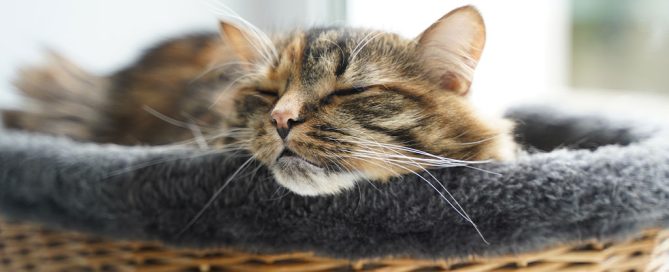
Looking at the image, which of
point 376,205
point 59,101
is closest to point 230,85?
point 376,205

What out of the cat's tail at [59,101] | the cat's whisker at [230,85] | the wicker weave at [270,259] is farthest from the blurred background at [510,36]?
the wicker weave at [270,259]

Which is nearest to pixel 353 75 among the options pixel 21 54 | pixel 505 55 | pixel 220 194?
pixel 220 194

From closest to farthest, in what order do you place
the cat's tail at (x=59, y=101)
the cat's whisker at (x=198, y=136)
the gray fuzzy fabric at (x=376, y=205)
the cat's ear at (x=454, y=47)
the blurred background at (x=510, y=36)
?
the gray fuzzy fabric at (x=376, y=205)
the cat's ear at (x=454, y=47)
the cat's whisker at (x=198, y=136)
the cat's tail at (x=59, y=101)
the blurred background at (x=510, y=36)

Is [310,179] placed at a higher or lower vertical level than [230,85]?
lower

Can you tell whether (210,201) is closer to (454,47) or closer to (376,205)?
(376,205)

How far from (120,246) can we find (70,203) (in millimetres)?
114

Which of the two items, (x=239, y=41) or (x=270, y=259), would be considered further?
(x=239, y=41)

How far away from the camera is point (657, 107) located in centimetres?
175

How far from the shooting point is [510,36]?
1.97 meters

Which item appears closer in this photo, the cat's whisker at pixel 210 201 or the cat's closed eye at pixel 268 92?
the cat's whisker at pixel 210 201

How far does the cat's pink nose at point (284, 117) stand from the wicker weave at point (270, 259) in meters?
0.20

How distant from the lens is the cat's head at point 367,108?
3.00 ft

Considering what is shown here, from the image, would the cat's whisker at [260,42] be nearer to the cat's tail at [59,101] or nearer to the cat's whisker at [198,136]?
the cat's whisker at [198,136]

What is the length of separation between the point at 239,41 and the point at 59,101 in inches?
30.1
